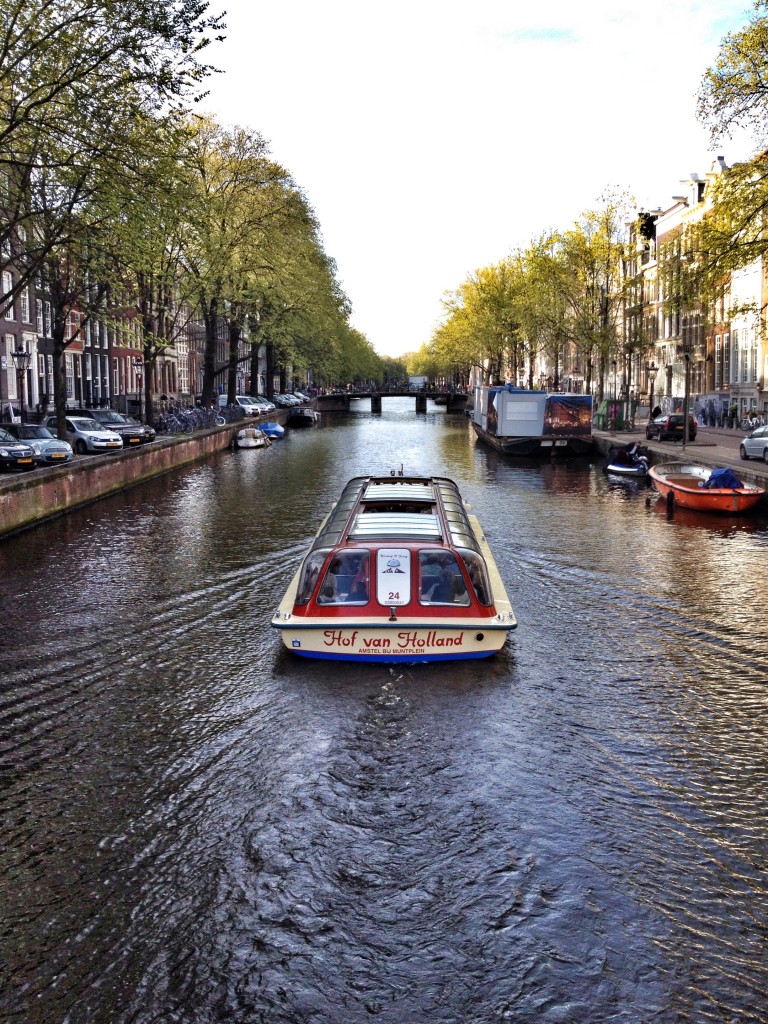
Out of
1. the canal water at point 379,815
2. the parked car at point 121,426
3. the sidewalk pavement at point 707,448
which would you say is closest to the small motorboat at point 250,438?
the parked car at point 121,426

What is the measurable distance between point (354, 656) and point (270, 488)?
69.8 ft

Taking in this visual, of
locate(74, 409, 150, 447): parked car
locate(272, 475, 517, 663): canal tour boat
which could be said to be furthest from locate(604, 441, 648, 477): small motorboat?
locate(272, 475, 517, 663): canal tour boat

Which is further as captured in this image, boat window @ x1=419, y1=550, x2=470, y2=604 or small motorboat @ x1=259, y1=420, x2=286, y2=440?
small motorboat @ x1=259, y1=420, x2=286, y2=440

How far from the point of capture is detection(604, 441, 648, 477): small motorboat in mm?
38250

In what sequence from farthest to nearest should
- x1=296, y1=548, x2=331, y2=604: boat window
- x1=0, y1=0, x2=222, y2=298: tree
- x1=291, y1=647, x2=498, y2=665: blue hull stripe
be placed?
x1=0, y1=0, x2=222, y2=298: tree → x1=296, y1=548, x2=331, y2=604: boat window → x1=291, y1=647, x2=498, y2=665: blue hull stripe

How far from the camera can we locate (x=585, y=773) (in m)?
9.85

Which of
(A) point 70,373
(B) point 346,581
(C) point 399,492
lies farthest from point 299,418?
(B) point 346,581

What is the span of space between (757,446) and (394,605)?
26.0m

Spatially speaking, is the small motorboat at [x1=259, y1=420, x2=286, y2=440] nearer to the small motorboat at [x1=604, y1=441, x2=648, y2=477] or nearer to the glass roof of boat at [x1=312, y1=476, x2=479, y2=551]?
the small motorboat at [x1=604, y1=441, x2=648, y2=477]

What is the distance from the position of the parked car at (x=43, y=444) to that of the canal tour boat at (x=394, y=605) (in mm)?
24236

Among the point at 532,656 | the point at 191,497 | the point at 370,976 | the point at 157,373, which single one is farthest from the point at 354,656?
the point at 157,373

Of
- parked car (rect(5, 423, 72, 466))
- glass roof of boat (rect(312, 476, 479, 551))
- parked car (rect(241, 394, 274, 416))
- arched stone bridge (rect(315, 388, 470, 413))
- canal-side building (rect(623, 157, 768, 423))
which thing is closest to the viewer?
glass roof of boat (rect(312, 476, 479, 551))

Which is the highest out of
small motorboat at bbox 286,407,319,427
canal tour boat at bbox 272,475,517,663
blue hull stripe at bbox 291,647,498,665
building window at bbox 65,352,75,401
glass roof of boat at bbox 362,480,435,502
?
building window at bbox 65,352,75,401

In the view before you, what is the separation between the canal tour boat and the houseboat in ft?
120
